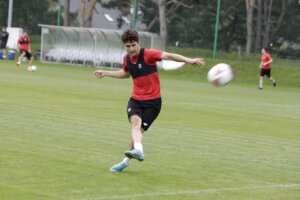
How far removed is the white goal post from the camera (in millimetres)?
50094

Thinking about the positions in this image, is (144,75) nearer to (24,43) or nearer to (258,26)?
(24,43)

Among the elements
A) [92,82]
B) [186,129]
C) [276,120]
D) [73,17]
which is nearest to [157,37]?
[92,82]

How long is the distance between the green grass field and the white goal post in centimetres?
2422

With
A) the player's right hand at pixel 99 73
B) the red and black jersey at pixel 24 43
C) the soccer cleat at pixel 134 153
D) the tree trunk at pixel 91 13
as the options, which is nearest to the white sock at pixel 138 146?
the soccer cleat at pixel 134 153

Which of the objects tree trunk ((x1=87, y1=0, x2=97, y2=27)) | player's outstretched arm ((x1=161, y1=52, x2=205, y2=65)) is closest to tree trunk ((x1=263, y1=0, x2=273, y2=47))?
tree trunk ((x1=87, y1=0, x2=97, y2=27))

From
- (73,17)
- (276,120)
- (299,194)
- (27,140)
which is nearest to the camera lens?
(299,194)

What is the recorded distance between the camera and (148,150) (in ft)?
45.0

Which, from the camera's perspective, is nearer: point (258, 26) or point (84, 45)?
point (258, 26)

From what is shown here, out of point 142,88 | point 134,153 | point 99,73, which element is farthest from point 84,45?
point 134,153

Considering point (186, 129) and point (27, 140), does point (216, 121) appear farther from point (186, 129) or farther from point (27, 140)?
point (27, 140)

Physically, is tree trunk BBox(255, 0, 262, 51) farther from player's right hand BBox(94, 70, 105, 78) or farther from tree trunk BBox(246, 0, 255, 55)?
player's right hand BBox(94, 70, 105, 78)

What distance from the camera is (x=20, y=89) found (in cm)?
2666

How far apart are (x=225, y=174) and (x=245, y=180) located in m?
0.50

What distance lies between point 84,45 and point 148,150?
128 ft
